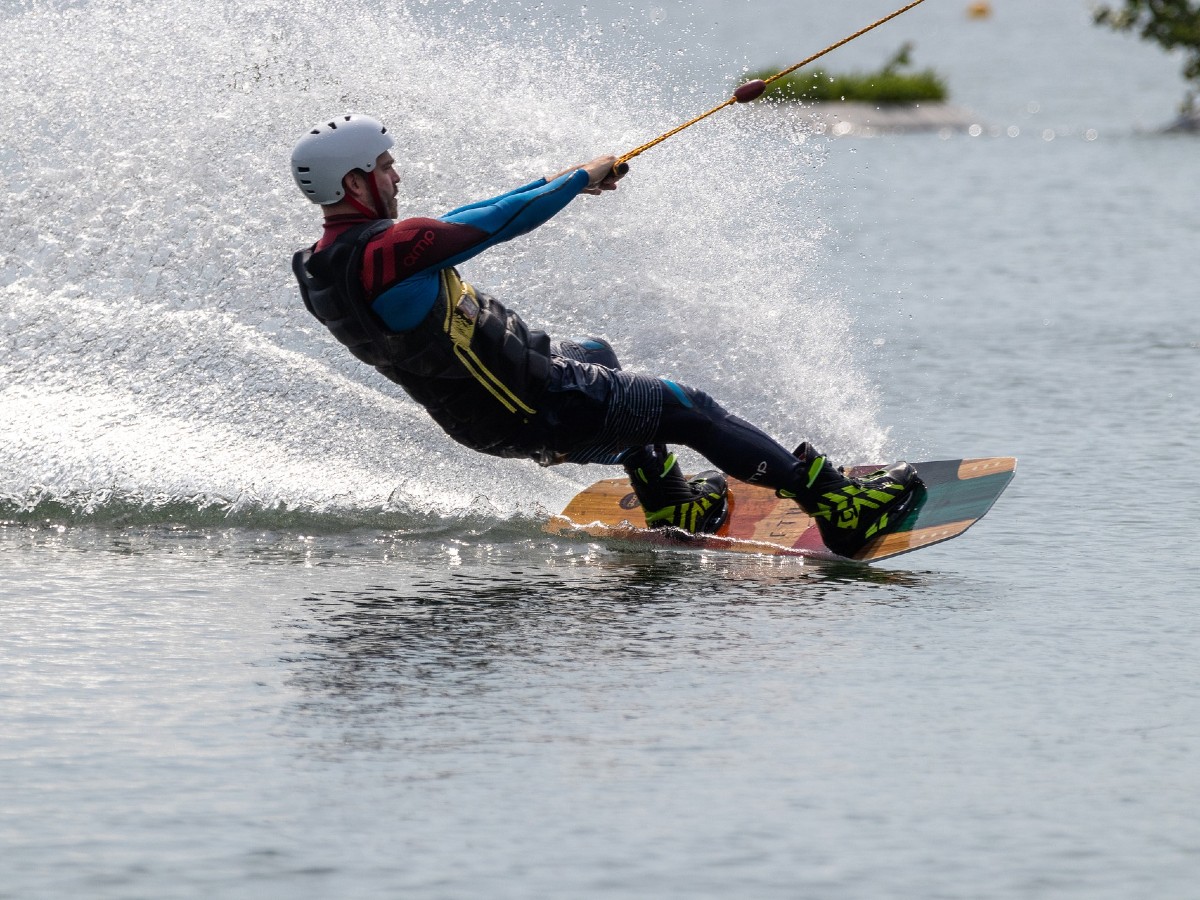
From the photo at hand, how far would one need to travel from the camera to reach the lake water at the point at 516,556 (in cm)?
450

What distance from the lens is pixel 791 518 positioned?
7719 millimetres

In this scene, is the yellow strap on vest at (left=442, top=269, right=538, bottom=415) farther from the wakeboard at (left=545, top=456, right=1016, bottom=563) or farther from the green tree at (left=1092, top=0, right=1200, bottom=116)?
the green tree at (left=1092, top=0, right=1200, bottom=116)

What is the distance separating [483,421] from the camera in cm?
718

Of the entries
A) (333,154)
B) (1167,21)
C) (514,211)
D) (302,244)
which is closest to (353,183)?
(333,154)

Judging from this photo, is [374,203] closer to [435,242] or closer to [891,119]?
[435,242]

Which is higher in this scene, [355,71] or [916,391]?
[355,71]

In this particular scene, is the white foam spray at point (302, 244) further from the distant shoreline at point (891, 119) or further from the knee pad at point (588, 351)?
the distant shoreline at point (891, 119)

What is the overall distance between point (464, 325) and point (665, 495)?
48.4 inches

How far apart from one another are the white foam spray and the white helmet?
154 centimetres

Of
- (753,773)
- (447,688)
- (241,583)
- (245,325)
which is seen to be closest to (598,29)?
(245,325)

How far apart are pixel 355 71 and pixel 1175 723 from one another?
6.03 metres

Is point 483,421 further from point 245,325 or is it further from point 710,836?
point 710,836

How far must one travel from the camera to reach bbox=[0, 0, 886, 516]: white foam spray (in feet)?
27.3

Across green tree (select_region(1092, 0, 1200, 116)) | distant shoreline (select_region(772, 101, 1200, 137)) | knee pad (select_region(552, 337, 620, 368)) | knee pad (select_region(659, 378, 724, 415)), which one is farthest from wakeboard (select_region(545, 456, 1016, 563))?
Answer: distant shoreline (select_region(772, 101, 1200, 137))
